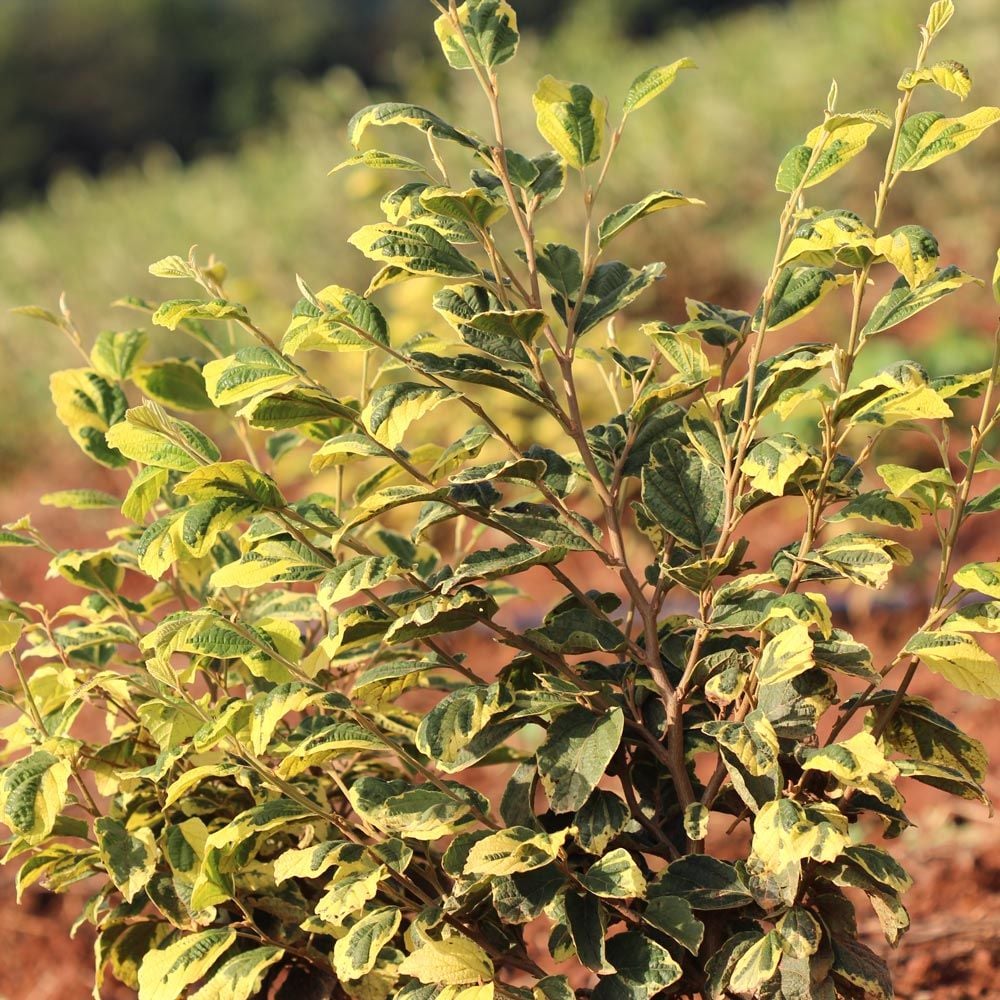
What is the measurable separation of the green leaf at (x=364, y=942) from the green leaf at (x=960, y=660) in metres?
0.55

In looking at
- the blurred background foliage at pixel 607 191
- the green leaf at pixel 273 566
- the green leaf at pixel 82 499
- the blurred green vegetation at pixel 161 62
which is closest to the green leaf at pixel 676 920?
the green leaf at pixel 273 566

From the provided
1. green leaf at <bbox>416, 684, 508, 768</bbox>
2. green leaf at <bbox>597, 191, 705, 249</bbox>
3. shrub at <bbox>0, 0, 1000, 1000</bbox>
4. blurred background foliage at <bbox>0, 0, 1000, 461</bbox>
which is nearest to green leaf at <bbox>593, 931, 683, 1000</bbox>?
shrub at <bbox>0, 0, 1000, 1000</bbox>

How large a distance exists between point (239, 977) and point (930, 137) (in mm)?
1035

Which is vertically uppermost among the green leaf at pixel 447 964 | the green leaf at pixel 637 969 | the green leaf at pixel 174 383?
the green leaf at pixel 174 383

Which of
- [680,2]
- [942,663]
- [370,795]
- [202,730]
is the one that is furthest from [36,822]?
[680,2]

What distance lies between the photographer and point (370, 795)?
1.23 m

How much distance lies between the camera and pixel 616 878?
3.72 feet

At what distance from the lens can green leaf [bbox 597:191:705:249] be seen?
1107 millimetres

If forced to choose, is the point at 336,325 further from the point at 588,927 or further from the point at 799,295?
the point at 588,927

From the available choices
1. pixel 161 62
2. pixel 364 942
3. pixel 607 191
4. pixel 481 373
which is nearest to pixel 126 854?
pixel 364 942

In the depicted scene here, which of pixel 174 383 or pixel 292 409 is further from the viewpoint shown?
pixel 174 383

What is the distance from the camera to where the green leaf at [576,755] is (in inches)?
44.8

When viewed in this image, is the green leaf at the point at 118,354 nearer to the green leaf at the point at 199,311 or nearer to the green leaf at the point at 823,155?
the green leaf at the point at 199,311

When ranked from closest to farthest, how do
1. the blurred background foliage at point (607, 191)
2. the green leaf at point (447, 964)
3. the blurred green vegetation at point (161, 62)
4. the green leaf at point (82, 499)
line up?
the green leaf at point (447, 964), the green leaf at point (82, 499), the blurred background foliage at point (607, 191), the blurred green vegetation at point (161, 62)
